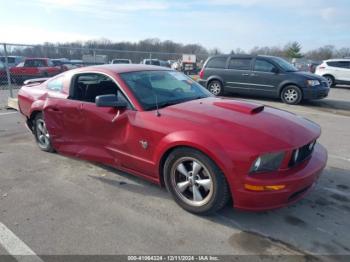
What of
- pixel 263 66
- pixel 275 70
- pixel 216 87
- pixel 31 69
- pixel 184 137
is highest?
pixel 263 66

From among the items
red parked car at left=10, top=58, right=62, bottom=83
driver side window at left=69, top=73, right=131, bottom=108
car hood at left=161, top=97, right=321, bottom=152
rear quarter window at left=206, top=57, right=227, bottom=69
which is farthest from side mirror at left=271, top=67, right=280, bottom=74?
red parked car at left=10, top=58, right=62, bottom=83

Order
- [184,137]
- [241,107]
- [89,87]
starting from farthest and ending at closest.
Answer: [89,87] < [241,107] < [184,137]

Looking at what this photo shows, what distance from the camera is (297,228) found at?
3420mm

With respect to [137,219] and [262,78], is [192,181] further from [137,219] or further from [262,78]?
[262,78]

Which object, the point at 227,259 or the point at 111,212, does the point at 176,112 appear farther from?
the point at 227,259

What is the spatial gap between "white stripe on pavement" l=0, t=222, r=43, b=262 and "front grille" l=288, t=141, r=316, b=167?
2.51 meters

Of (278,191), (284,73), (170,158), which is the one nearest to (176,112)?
(170,158)

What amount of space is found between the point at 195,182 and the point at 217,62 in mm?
11036

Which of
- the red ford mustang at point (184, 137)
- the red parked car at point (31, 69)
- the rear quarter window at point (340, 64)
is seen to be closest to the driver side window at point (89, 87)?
the red ford mustang at point (184, 137)

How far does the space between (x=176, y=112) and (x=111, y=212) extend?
1319 millimetres

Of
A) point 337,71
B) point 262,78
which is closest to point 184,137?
point 262,78

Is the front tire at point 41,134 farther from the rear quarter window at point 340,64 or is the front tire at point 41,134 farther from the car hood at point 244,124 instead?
the rear quarter window at point 340,64

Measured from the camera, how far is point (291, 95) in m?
12.2

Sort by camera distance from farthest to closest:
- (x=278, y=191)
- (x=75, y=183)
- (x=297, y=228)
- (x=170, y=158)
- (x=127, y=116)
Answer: (x=75, y=183), (x=127, y=116), (x=170, y=158), (x=297, y=228), (x=278, y=191)
